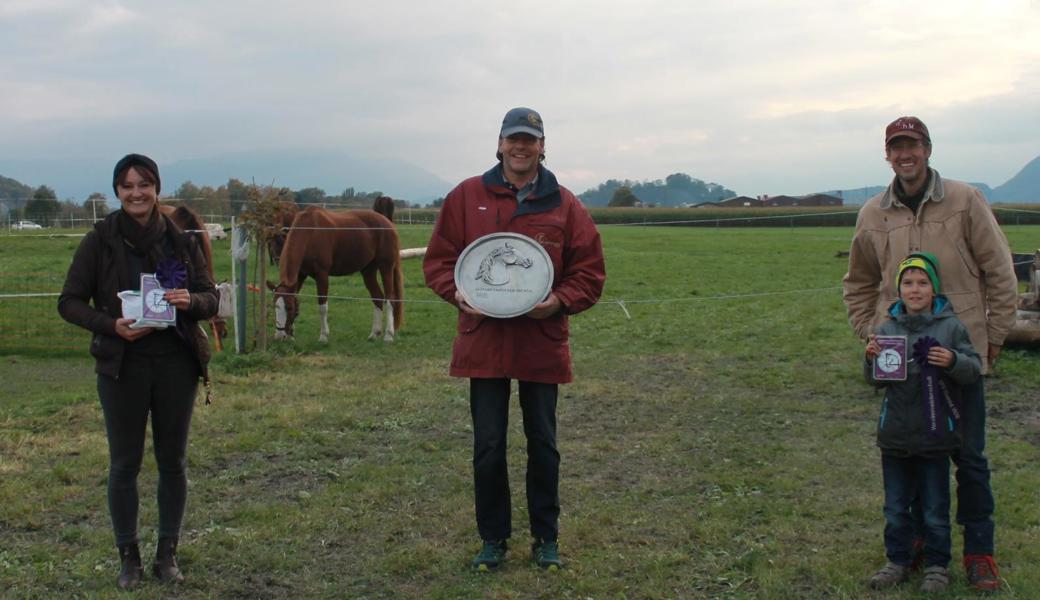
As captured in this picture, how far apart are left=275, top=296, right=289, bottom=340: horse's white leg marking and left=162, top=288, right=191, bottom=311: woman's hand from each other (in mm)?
7702

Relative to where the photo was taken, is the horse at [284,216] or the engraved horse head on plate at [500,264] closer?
the engraved horse head on plate at [500,264]

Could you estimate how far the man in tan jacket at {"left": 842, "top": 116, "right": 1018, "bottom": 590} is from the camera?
3.82 meters

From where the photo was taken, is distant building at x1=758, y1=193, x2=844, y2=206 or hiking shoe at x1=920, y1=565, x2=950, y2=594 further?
distant building at x1=758, y1=193, x2=844, y2=206

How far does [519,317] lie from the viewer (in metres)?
4.04

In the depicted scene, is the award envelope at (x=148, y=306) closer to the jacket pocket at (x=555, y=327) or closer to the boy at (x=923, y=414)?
the jacket pocket at (x=555, y=327)

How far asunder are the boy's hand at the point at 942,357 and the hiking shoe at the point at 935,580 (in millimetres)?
853

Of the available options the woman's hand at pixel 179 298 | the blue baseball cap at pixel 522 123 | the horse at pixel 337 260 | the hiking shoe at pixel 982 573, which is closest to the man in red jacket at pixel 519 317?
the blue baseball cap at pixel 522 123

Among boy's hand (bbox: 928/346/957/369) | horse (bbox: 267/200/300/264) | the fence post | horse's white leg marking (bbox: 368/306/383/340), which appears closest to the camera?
boy's hand (bbox: 928/346/957/369)

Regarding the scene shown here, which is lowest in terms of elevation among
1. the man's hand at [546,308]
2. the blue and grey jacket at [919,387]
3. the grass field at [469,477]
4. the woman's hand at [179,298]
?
the grass field at [469,477]

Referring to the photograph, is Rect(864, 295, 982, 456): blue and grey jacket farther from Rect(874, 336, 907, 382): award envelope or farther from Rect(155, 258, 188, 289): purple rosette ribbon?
Rect(155, 258, 188, 289): purple rosette ribbon

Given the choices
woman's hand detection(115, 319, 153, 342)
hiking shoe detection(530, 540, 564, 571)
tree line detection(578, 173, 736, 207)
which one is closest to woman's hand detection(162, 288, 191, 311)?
woman's hand detection(115, 319, 153, 342)

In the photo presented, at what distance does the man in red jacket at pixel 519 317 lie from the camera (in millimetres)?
4008

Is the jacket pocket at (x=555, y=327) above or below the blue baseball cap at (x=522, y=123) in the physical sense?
below

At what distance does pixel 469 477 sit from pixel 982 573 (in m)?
2.84
